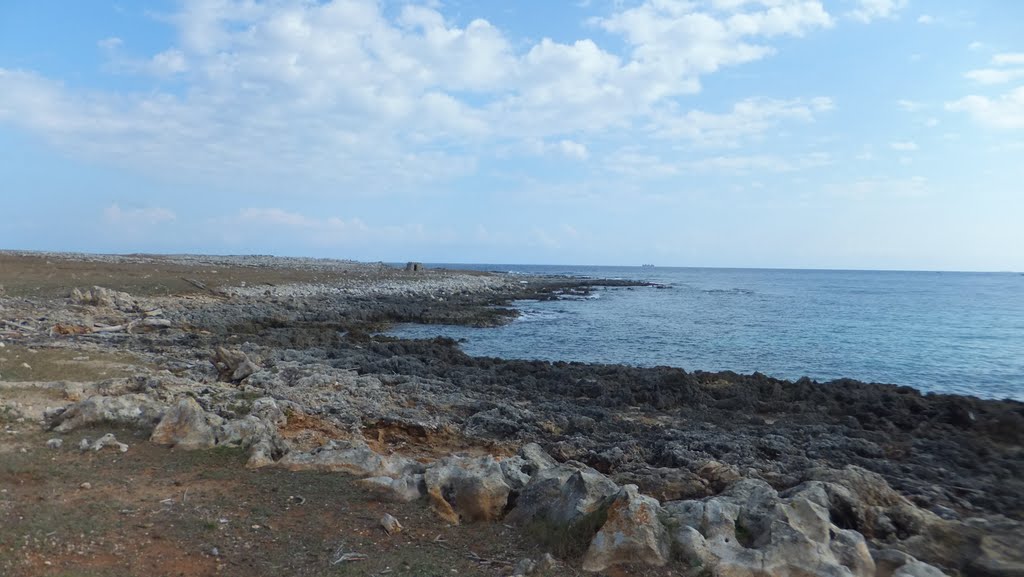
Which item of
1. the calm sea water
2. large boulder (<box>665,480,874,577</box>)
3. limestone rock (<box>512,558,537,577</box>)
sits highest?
large boulder (<box>665,480,874,577</box>)

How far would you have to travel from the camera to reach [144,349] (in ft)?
57.3

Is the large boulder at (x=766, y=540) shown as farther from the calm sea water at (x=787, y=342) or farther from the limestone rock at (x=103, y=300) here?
the limestone rock at (x=103, y=300)

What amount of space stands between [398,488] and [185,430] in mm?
3955

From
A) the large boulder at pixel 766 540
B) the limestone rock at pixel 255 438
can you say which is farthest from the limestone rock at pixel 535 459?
the limestone rock at pixel 255 438

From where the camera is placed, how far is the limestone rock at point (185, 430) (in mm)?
8766

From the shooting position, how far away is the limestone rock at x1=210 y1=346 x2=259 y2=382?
14016mm

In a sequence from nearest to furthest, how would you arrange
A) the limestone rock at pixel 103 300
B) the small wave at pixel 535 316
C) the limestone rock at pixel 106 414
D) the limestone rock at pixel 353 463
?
the limestone rock at pixel 353 463 → the limestone rock at pixel 106 414 → the limestone rock at pixel 103 300 → the small wave at pixel 535 316

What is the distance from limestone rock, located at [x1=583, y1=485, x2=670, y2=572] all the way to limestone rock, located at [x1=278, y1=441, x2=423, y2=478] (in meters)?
3.19

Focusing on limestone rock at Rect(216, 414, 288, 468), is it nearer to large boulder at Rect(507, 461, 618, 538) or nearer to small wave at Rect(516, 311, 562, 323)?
large boulder at Rect(507, 461, 618, 538)

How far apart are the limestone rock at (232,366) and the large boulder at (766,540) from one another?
1110cm

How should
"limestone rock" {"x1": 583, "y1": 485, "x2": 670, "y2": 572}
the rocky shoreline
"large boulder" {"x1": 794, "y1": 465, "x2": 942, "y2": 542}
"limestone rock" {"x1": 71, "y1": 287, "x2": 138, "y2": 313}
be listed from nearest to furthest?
"limestone rock" {"x1": 583, "y1": 485, "x2": 670, "y2": 572} < the rocky shoreline < "large boulder" {"x1": 794, "y1": 465, "x2": 942, "y2": 542} < "limestone rock" {"x1": 71, "y1": 287, "x2": 138, "y2": 313}

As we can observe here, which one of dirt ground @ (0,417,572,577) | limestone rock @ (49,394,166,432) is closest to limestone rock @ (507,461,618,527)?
dirt ground @ (0,417,572,577)

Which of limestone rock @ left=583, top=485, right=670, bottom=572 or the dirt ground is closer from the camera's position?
the dirt ground

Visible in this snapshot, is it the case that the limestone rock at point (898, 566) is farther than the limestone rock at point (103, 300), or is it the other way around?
the limestone rock at point (103, 300)
